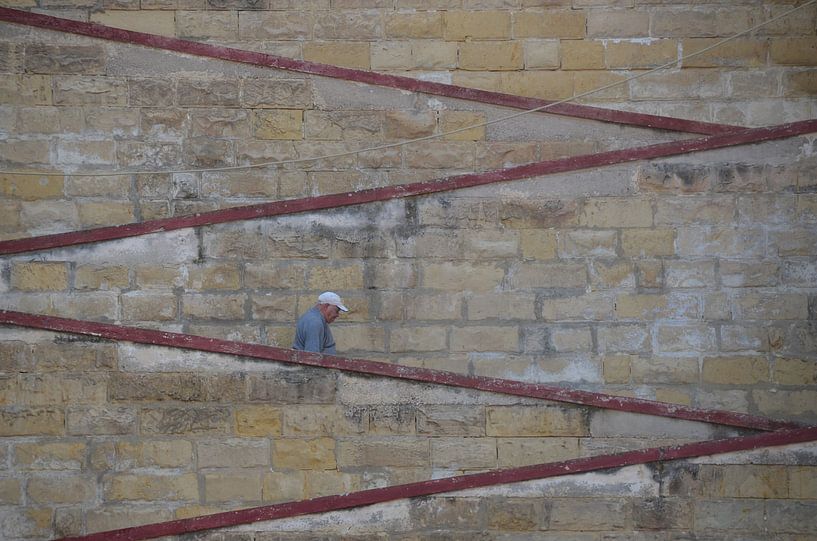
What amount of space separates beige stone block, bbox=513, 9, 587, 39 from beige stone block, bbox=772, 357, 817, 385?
2502 millimetres

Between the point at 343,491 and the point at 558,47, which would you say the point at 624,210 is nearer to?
the point at 558,47

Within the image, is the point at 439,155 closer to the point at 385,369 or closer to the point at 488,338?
the point at 488,338

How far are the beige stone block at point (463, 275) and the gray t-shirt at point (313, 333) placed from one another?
2.32 ft

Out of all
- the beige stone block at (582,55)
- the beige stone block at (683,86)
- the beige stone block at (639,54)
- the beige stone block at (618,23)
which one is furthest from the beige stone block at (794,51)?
the beige stone block at (582,55)

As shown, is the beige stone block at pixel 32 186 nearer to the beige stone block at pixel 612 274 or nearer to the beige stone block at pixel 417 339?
the beige stone block at pixel 417 339

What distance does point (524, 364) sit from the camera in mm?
7453

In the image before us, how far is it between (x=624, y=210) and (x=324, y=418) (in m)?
2.31

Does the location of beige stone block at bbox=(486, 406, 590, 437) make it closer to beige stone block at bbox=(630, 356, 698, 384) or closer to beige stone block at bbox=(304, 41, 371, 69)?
beige stone block at bbox=(630, 356, 698, 384)

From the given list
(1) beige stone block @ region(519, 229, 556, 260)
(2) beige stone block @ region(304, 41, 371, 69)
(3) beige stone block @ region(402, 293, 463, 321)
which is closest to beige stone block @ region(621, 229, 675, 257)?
(1) beige stone block @ region(519, 229, 556, 260)

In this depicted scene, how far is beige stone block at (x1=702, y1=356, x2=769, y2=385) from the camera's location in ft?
24.4

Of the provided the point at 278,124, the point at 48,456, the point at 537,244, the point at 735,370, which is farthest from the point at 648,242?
the point at 48,456

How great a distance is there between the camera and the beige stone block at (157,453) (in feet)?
21.9

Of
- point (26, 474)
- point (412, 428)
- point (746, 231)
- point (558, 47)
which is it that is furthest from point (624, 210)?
point (26, 474)

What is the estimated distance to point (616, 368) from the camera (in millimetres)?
7453
